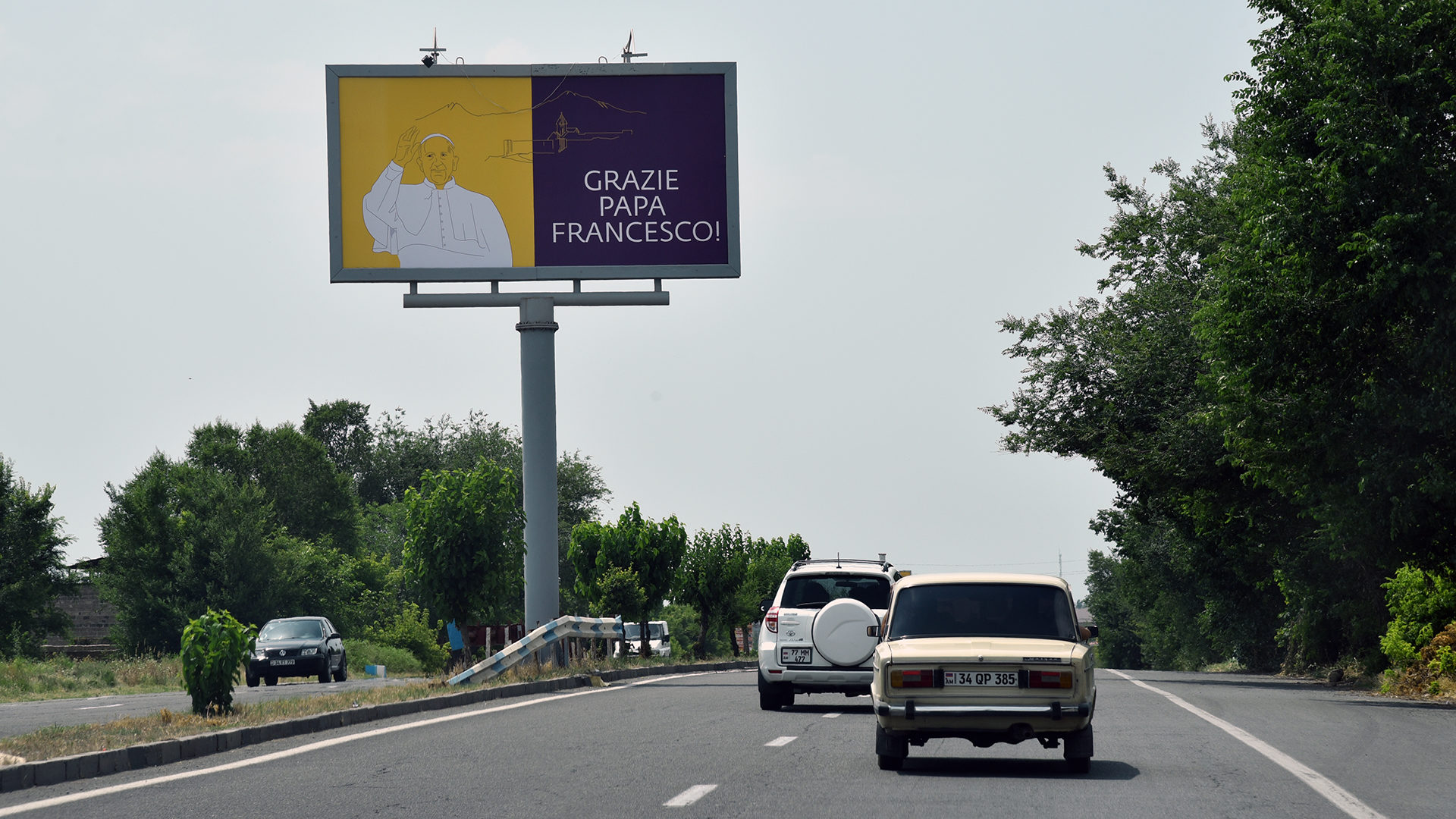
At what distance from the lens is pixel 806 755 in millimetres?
13211

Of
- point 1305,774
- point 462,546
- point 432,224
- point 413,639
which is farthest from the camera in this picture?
point 413,639

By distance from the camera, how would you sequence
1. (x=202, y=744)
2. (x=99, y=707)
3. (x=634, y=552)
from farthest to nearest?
1. (x=634, y=552)
2. (x=99, y=707)
3. (x=202, y=744)

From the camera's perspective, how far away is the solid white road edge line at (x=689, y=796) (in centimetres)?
964

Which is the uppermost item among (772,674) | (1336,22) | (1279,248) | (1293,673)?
(1336,22)

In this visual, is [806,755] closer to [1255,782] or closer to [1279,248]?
[1255,782]

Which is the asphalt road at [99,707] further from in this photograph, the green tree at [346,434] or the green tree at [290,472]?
the green tree at [346,434]

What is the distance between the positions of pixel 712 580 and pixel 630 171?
25639 mm

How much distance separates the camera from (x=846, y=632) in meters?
18.5

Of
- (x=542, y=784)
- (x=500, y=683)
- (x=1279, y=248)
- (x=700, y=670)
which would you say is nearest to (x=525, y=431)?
(x=500, y=683)

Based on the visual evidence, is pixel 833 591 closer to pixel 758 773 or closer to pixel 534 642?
pixel 534 642

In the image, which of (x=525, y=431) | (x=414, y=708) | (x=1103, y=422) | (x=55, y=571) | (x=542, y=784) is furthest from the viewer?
(x=55, y=571)

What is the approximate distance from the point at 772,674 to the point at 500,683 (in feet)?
18.0

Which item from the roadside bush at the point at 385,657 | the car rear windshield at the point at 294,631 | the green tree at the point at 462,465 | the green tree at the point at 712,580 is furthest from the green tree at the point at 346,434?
the car rear windshield at the point at 294,631

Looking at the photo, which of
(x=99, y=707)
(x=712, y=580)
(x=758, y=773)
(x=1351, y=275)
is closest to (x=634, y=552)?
(x=712, y=580)
